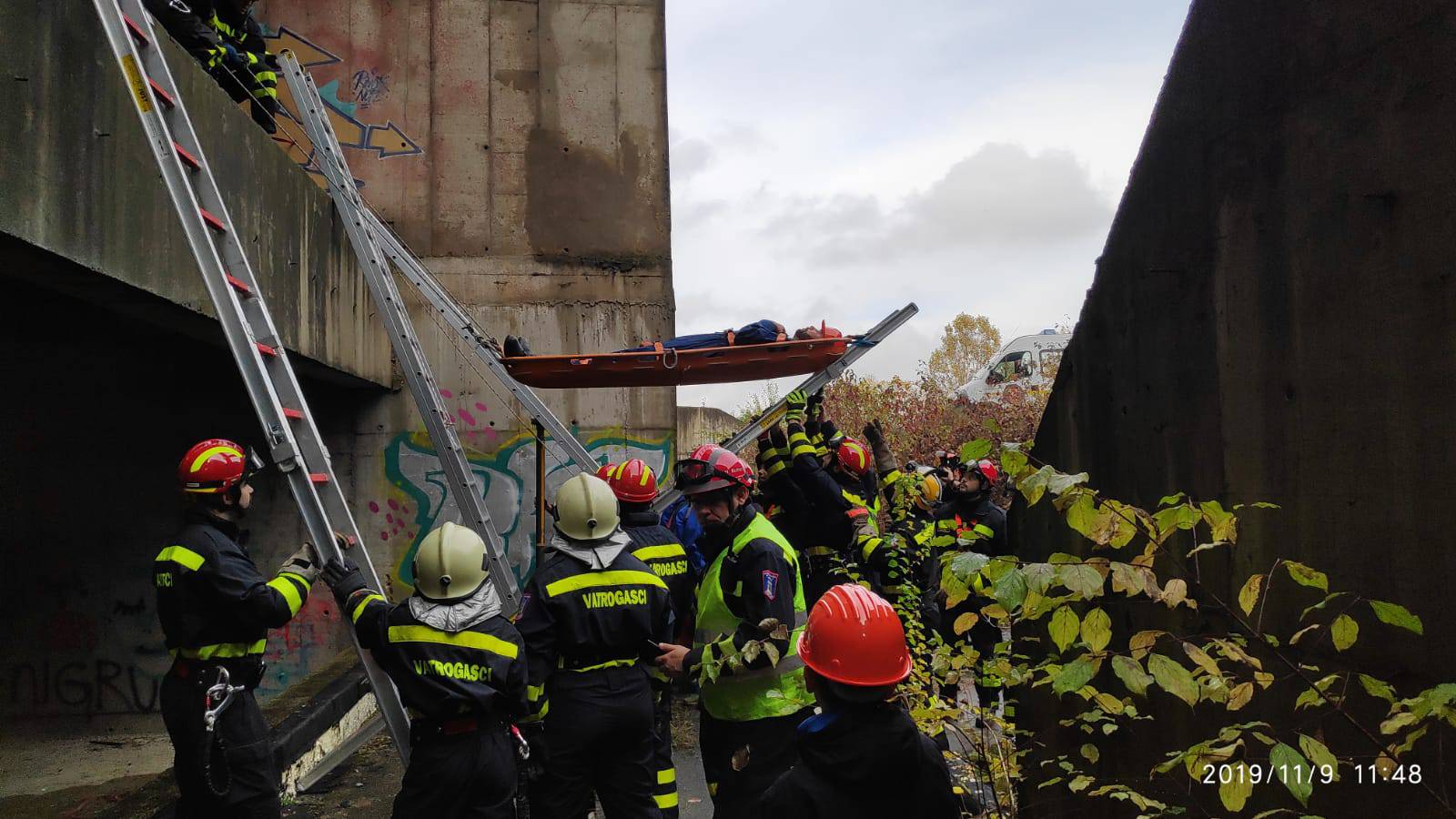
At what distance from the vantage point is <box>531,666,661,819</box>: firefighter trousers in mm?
3848

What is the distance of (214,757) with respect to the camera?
147 inches

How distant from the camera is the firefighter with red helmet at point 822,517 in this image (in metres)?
5.95

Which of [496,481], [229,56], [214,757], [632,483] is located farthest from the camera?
[496,481]

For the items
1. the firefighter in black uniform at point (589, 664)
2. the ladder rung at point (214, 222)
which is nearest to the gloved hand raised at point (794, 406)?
the firefighter in black uniform at point (589, 664)

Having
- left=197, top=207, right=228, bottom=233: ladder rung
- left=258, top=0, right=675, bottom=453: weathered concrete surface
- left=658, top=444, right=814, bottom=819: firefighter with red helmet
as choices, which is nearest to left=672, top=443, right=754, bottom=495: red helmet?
left=658, top=444, right=814, bottom=819: firefighter with red helmet

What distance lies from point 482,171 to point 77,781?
6098 mm

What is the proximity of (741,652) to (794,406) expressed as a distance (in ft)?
9.03

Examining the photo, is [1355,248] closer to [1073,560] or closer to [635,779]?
[1073,560]

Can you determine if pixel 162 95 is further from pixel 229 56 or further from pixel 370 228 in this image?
pixel 370 228

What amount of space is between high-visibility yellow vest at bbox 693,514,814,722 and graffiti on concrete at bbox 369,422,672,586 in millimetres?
4898

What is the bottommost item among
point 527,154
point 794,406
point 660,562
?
point 660,562

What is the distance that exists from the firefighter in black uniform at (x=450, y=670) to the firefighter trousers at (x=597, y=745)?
314 mm

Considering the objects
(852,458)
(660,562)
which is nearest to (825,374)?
(852,458)

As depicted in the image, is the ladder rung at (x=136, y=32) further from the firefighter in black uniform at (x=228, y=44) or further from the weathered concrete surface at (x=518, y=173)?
the weathered concrete surface at (x=518, y=173)
